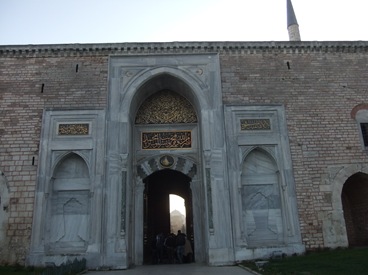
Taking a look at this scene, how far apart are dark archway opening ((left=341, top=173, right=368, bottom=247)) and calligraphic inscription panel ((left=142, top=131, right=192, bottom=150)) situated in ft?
15.9

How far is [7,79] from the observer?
31.6 feet

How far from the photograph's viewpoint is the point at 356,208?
10297 mm

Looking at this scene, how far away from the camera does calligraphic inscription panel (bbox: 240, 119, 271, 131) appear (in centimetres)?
934

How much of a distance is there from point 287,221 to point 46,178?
247 inches

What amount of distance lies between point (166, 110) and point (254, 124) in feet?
8.90

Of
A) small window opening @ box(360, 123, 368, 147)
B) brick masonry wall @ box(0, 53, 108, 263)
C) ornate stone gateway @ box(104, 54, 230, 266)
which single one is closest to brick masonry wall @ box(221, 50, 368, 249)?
small window opening @ box(360, 123, 368, 147)

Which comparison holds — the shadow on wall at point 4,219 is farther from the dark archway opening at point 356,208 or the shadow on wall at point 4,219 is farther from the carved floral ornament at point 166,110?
the dark archway opening at point 356,208

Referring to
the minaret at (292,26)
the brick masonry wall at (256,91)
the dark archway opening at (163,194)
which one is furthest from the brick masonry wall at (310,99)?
the dark archway opening at (163,194)

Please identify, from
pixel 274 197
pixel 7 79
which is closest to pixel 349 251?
pixel 274 197

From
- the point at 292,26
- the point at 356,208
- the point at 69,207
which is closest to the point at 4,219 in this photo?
the point at 69,207

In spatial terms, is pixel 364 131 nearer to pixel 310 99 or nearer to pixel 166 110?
pixel 310 99

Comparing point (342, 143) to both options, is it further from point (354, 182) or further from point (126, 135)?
point (126, 135)

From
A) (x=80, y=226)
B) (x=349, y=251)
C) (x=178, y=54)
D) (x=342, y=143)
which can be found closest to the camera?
(x=349, y=251)

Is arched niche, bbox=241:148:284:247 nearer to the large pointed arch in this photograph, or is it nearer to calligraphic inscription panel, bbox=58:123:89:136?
the large pointed arch
